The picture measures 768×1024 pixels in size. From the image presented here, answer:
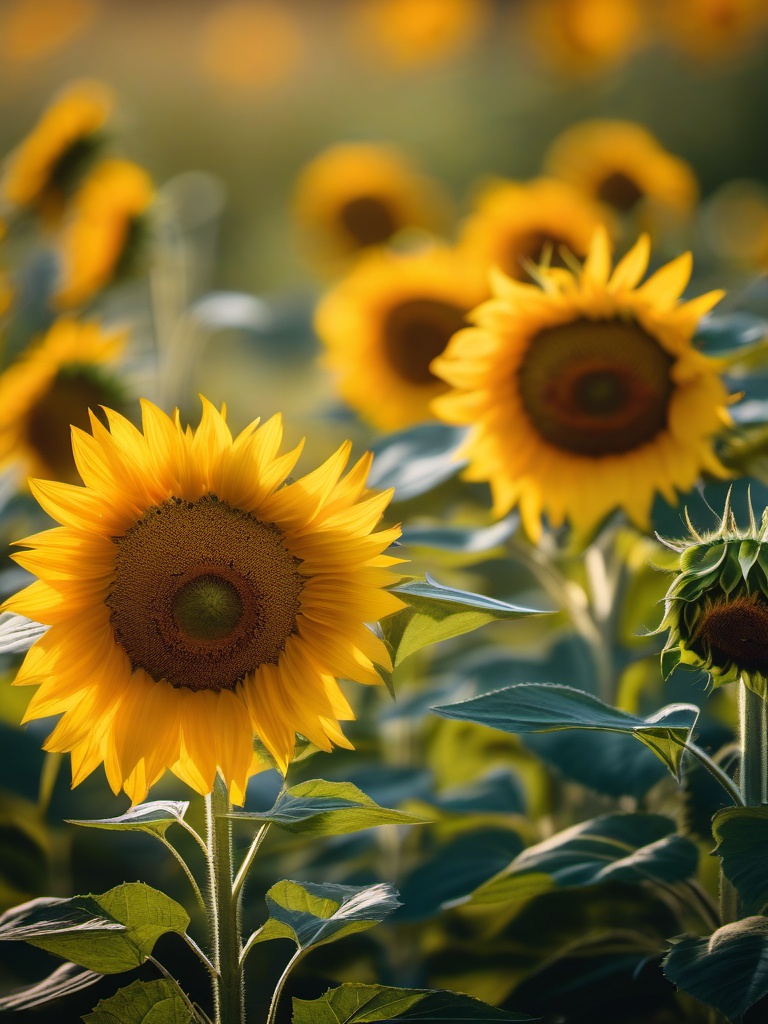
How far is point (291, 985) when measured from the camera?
101cm

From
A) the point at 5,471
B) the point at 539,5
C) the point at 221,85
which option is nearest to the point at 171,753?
the point at 5,471

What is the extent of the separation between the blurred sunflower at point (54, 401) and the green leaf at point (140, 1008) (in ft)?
2.37

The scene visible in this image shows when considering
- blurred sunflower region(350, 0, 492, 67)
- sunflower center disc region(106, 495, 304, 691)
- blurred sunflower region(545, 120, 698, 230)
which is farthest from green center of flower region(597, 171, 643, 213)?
blurred sunflower region(350, 0, 492, 67)

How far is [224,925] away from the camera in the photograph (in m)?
0.72

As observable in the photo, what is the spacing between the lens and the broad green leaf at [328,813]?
66 centimetres

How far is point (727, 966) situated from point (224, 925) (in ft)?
0.98

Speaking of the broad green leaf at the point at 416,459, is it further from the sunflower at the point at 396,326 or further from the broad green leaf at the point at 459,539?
the sunflower at the point at 396,326

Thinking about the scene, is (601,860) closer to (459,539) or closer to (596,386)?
(459,539)

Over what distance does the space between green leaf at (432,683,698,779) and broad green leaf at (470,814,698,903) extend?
5.0 inches

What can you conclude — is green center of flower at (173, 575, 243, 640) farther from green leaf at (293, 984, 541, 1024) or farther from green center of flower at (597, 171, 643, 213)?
green center of flower at (597, 171, 643, 213)

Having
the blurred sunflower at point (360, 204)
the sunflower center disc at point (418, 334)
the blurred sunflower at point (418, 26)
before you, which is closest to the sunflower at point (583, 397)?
the sunflower center disc at point (418, 334)

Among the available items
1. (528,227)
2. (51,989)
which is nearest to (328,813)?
(51,989)

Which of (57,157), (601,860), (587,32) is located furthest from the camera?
(587,32)

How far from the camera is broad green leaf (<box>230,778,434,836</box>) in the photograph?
658 millimetres
